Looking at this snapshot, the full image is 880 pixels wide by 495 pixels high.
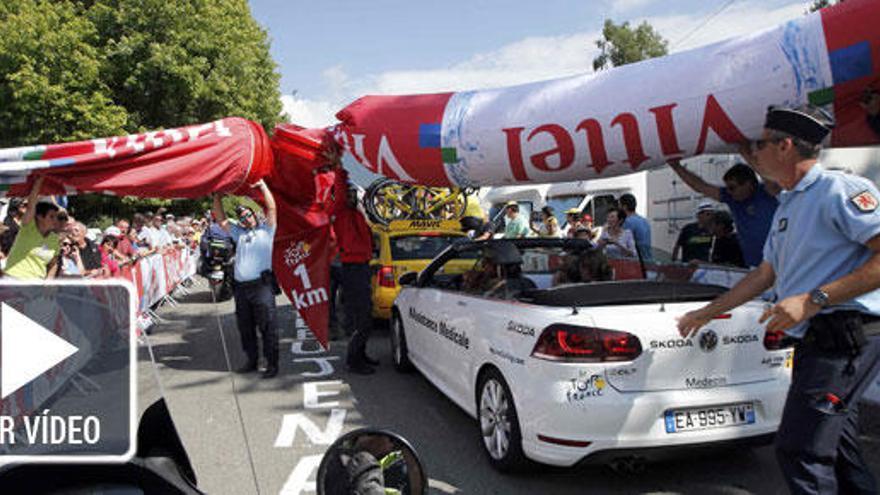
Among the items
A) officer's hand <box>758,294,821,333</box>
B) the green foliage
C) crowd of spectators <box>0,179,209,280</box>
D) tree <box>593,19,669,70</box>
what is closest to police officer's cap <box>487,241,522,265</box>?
officer's hand <box>758,294,821,333</box>

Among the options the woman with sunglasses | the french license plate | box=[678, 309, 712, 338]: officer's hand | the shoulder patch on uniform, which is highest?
the shoulder patch on uniform

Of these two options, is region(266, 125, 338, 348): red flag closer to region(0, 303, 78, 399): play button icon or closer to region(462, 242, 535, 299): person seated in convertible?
region(462, 242, 535, 299): person seated in convertible

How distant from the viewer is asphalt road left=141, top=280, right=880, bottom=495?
150 inches

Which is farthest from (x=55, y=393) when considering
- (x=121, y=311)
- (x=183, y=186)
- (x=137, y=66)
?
(x=137, y=66)

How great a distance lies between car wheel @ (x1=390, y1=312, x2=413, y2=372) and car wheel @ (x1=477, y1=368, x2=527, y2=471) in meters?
2.28

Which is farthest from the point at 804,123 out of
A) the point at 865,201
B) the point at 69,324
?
the point at 69,324

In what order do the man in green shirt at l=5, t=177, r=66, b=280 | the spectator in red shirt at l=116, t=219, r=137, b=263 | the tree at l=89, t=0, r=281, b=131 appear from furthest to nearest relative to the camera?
the tree at l=89, t=0, r=281, b=131 < the spectator in red shirt at l=116, t=219, r=137, b=263 < the man in green shirt at l=5, t=177, r=66, b=280

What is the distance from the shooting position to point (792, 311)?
7.65 ft

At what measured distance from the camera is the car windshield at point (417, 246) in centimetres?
869

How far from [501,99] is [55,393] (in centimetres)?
323

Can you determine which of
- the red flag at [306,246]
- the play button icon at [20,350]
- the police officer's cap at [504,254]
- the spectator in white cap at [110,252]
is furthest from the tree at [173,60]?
the play button icon at [20,350]

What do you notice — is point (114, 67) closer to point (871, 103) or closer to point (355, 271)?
point (355, 271)

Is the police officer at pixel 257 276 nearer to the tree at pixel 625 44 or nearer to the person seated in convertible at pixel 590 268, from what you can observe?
the person seated in convertible at pixel 590 268

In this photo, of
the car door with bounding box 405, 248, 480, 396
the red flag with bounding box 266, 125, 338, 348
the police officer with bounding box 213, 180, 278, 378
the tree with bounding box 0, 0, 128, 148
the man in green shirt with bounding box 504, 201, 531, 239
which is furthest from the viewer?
the tree with bounding box 0, 0, 128, 148
